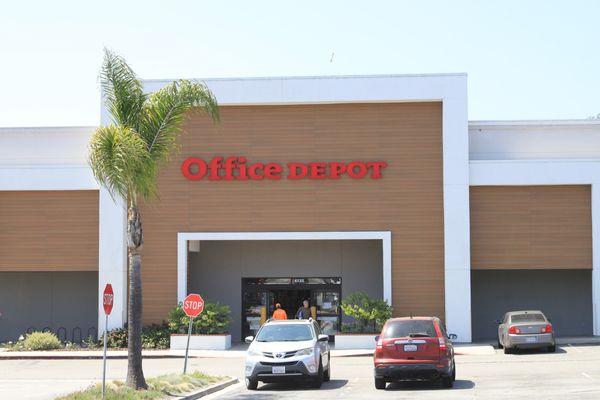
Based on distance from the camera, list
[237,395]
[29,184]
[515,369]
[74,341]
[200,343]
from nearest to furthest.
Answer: [237,395] < [515,369] < [200,343] < [29,184] < [74,341]

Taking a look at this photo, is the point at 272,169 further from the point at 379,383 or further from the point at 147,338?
the point at 379,383

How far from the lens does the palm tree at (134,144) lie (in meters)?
20.2

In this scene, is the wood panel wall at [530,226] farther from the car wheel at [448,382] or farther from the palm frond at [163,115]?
the palm frond at [163,115]

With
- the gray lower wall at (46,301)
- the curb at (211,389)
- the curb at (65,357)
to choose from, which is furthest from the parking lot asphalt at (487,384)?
the gray lower wall at (46,301)

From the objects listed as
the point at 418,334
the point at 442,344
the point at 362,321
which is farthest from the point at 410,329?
the point at 362,321

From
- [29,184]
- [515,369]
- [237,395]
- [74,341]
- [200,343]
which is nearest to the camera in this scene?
[237,395]

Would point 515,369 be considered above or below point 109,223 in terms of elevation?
below

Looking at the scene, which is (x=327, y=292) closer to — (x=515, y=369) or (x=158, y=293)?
(x=158, y=293)

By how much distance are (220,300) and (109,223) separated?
5.94 metres

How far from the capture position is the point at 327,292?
39031 mm

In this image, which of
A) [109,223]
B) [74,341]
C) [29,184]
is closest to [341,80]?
[109,223]

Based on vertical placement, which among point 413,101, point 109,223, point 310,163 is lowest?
point 109,223

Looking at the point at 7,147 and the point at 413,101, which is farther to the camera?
the point at 7,147

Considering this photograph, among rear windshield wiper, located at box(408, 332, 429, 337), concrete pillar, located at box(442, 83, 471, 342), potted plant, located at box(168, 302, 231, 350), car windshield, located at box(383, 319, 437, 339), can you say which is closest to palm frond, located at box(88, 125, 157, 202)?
car windshield, located at box(383, 319, 437, 339)
